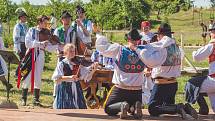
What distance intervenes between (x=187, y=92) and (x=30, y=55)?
3.67m

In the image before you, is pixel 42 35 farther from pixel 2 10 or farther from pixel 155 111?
pixel 2 10

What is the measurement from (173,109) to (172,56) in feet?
2.49

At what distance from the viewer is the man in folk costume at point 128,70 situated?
25.3ft

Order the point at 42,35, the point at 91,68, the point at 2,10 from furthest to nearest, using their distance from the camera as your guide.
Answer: the point at 2,10, the point at 42,35, the point at 91,68

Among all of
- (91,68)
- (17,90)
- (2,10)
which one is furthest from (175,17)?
(91,68)

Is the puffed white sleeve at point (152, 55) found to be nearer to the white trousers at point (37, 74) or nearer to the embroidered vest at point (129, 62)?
the embroidered vest at point (129, 62)

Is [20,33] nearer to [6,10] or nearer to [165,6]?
[6,10]

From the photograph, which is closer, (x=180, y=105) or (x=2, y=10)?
(x=180, y=105)

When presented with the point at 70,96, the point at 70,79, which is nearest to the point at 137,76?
the point at 70,79

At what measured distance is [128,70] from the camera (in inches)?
307

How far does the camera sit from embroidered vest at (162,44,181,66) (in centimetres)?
804

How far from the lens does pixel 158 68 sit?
8.20m

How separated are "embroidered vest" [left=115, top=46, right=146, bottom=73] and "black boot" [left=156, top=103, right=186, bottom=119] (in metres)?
0.66

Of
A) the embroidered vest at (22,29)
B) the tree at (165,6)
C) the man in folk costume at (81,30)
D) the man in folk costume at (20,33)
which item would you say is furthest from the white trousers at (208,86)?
the tree at (165,6)
